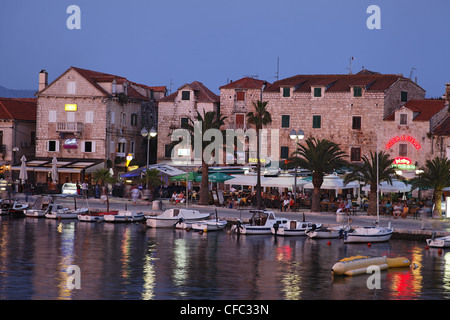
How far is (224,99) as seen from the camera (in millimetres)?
77688

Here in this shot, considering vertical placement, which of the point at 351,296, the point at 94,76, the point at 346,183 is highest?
the point at 94,76

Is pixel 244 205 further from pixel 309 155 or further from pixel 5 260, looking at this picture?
pixel 5 260

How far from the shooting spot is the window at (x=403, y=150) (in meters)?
70.1

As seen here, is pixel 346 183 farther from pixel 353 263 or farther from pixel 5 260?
pixel 5 260

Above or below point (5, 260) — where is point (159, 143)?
above

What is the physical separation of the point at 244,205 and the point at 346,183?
33.7 ft

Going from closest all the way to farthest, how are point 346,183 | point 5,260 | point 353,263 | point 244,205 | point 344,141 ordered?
1. point 353,263
2. point 5,260
3. point 346,183
4. point 244,205
5. point 344,141

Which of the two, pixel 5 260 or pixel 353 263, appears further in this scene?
pixel 5 260

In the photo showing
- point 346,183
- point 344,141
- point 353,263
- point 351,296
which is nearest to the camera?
point 351,296

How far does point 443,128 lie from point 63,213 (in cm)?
3231

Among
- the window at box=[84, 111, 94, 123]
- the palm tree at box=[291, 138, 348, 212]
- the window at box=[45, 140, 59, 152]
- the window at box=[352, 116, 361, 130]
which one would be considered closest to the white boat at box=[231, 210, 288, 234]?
the palm tree at box=[291, 138, 348, 212]

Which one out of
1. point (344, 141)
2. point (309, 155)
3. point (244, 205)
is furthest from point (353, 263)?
point (344, 141)

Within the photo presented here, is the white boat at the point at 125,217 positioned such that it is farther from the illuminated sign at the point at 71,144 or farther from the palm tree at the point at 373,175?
the illuminated sign at the point at 71,144

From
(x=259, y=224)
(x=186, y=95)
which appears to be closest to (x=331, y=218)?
(x=259, y=224)
